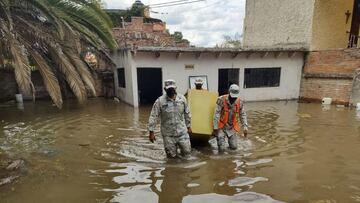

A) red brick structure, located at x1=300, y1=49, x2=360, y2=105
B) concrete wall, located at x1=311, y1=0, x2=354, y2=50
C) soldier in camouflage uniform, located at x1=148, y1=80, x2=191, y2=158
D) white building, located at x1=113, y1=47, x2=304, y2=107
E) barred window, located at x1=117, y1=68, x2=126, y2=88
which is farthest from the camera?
concrete wall, located at x1=311, y1=0, x2=354, y2=50

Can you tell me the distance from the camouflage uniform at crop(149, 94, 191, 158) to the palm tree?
4.57m

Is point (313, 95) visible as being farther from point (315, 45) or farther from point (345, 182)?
point (345, 182)

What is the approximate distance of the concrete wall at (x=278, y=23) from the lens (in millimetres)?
15434

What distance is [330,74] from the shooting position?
14.5 m

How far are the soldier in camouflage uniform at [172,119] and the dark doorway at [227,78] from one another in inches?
375

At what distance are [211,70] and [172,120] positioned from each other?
8.72m

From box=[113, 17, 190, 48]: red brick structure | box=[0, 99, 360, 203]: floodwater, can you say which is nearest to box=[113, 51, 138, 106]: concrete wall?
box=[113, 17, 190, 48]: red brick structure

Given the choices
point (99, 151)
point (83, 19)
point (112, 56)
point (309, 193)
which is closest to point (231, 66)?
point (112, 56)

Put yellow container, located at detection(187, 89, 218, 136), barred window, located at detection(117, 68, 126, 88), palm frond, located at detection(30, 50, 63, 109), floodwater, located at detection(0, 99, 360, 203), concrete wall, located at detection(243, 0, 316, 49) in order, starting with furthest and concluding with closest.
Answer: concrete wall, located at detection(243, 0, 316, 49) → barred window, located at detection(117, 68, 126, 88) → palm frond, located at detection(30, 50, 63, 109) → yellow container, located at detection(187, 89, 218, 136) → floodwater, located at detection(0, 99, 360, 203)

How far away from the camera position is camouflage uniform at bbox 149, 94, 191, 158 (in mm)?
5891

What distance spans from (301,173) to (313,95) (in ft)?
36.0

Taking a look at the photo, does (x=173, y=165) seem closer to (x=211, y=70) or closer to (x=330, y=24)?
(x=211, y=70)

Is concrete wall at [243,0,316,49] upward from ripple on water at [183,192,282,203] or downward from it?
upward

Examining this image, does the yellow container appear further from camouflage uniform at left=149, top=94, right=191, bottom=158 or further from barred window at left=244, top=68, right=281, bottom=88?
barred window at left=244, top=68, right=281, bottom=88
